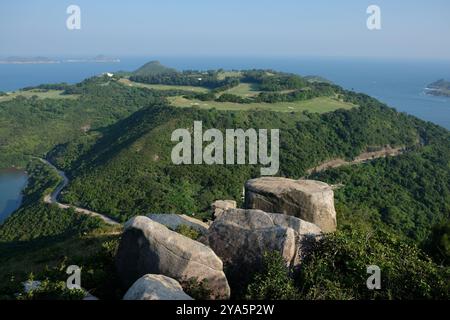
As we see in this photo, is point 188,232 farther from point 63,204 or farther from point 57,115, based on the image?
point 57,115

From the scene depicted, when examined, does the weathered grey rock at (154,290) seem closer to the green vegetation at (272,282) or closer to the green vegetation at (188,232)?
the green vegetation at (272,282)

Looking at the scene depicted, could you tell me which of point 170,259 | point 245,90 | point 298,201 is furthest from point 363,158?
point 170,259

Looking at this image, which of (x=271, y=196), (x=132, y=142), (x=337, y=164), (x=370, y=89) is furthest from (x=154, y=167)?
(x=370, y=89)

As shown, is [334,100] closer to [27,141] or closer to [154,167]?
[154,167]

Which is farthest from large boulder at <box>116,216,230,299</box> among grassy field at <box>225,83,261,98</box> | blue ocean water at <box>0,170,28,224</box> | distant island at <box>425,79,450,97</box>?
distant island at <box>425,79,450,97</box>

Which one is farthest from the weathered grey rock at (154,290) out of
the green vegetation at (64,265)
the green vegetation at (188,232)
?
the green vegetation at (188,232)
